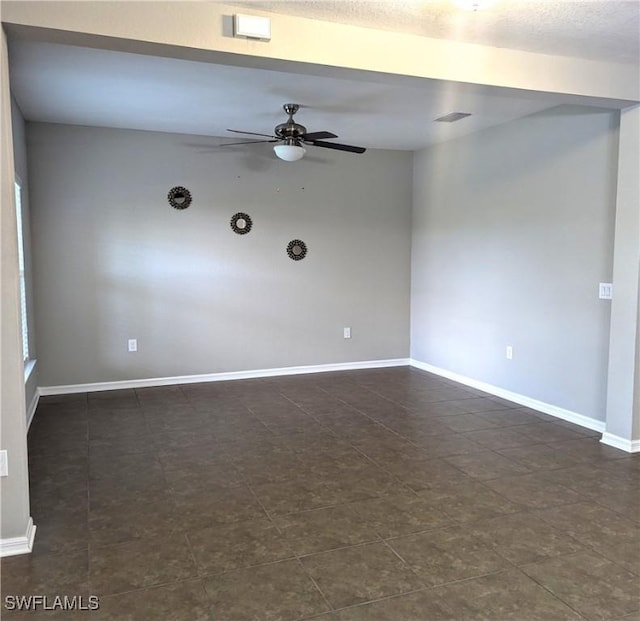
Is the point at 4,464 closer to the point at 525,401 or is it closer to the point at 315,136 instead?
the point at 315,136

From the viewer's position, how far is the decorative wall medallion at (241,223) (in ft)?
19.0

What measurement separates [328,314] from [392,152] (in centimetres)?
204

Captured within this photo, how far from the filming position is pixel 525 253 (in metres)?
4.86

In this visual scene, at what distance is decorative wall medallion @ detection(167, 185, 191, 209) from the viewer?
5535mm

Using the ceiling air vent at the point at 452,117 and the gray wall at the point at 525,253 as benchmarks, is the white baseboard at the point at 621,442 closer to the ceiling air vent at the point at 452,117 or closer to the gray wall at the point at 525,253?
the gray wall at the point at 525,253

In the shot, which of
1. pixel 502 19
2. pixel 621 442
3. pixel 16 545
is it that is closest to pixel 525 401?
pixel 621 442

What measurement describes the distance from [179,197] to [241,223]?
0.68m

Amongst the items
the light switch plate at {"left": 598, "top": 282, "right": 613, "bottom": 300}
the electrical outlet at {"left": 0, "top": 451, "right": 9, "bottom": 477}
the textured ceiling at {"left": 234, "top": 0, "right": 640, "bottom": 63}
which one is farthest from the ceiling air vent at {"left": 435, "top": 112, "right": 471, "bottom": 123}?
the electrical outlet at {"left": 0, "top": 451, "right": 9, "bottom": 477}

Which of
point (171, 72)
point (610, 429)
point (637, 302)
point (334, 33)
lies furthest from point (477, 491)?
point (171, 72)

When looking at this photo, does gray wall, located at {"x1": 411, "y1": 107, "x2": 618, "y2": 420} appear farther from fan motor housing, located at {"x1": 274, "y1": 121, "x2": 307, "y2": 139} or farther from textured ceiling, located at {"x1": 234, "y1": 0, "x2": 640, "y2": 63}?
fan motor housing, located at {"x1": 274, "y1": 121, "x2": 307, "y2": 139}

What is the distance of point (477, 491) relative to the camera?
3.13 m

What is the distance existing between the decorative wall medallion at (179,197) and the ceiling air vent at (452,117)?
2.55 metres

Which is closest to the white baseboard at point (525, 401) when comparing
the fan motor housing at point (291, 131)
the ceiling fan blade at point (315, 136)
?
the ceiling fan blade at point (315, 136)

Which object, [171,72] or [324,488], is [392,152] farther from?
[324,488]
